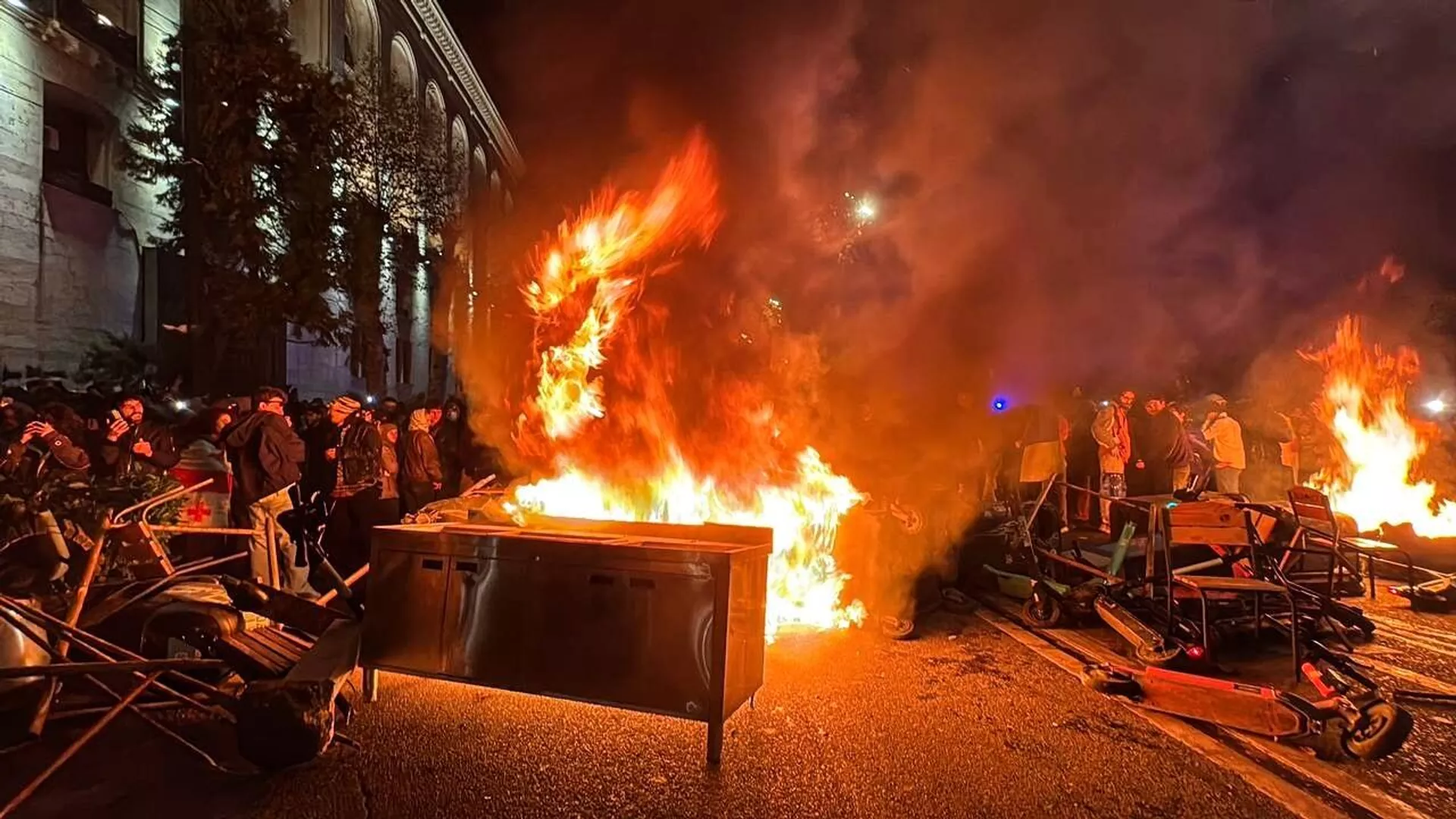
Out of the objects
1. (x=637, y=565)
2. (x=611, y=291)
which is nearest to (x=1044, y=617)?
(x=637, y=565)

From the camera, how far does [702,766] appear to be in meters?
3.87

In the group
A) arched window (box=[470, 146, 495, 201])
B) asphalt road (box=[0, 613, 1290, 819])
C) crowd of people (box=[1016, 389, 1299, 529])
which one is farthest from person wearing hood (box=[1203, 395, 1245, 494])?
arched window (box=[470, 146, 495, 201])

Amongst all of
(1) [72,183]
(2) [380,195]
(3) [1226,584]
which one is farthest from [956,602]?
(2) [380,195]

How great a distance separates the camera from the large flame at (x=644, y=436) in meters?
6.81

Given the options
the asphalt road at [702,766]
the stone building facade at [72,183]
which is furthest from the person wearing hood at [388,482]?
the stone building facade at [72,183]

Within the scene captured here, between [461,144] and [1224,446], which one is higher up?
[461,144]

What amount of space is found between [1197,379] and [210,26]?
1899 centimetres

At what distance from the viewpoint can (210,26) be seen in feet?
47.0

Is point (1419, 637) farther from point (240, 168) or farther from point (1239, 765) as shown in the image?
point (240, 168)

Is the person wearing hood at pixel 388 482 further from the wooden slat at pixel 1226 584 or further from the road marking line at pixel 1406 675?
the road marking line at pixel 1406 675

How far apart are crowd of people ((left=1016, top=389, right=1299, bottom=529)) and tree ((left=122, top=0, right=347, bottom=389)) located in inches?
550

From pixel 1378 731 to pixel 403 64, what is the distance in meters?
33.7

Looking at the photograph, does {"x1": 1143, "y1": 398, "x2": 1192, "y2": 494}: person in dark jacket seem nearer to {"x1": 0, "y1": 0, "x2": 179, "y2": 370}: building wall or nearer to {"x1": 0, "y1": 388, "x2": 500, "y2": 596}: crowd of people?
{"x1": 0, "y1": 388, "x2": 500, "y2": 596}: crowd of people

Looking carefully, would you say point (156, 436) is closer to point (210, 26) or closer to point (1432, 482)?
point (210, 26)
